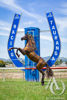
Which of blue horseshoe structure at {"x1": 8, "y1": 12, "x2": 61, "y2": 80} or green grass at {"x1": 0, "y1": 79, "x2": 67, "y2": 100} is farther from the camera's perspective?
blue horseshoe structure at {"x1": 8, "y1": 12, "x2": 61, "y2": 80}

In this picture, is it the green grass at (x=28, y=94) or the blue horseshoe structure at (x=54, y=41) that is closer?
the green grass at (x=28, y=94)

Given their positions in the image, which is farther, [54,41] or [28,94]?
[54,41]

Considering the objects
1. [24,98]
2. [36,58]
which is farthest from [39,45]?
[24,98]

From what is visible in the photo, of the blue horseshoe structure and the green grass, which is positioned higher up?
the blue horseshoe structure

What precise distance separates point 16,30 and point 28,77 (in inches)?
99.3

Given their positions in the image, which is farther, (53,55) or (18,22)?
(18,22)

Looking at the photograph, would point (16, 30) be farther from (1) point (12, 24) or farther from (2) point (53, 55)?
(2) point (53, 55)

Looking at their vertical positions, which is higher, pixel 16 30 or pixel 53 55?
pixel 16 30

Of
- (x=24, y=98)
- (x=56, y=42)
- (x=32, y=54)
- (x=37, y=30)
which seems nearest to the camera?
(x=24, y=98)

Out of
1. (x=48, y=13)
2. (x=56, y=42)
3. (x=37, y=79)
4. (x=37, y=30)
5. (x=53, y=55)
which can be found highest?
(x=48, y=13)

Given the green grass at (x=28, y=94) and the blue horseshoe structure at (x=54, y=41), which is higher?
the blue horseshoe structure at (x=54, y=41)

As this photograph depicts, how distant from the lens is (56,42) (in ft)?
29.6

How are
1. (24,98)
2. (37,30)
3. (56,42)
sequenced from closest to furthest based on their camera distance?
(24,98), (56,42), (37,30)

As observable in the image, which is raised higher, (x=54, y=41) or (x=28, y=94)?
(x=54, y=41)
